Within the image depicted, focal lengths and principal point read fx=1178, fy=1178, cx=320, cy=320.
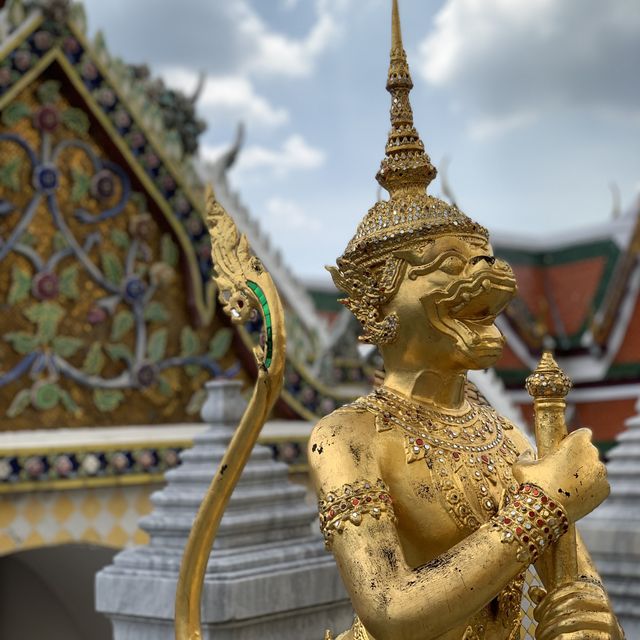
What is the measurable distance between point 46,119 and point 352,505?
3.62m

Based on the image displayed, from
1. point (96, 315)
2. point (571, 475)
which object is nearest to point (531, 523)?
point (571, 475)

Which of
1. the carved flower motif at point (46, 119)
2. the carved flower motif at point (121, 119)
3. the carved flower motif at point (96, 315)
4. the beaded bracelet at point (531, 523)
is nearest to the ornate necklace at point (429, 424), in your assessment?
the beaded bracelet at point (531, 523)

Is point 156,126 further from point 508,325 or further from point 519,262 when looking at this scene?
point 519,262

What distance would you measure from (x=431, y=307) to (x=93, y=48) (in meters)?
3.67

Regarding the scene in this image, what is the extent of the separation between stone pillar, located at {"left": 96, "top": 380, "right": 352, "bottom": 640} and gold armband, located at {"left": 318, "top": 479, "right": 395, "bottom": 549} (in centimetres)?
124

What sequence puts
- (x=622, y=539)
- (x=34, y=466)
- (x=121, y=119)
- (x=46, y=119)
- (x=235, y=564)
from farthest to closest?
(x=121, y=119)
(x=46, y=119)
(x=34, y=466)
(x=622, y=539)
(x=235, y=564)

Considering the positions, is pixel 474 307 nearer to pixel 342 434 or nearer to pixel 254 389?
pixel 342 434

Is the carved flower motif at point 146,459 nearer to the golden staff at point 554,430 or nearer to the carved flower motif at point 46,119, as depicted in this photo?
the carved flower motif at point 46,119

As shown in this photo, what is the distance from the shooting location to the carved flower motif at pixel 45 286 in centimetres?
501

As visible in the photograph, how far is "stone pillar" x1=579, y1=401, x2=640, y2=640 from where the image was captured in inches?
136

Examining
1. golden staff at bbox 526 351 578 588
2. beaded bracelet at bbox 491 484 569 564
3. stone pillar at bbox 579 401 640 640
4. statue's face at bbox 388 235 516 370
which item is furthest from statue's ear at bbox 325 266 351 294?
stone pillar at bbox 579 401 640 640

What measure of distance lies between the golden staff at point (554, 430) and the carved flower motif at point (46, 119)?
3.59 meters

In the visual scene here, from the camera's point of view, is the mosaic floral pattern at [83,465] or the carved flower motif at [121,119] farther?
the carved flower motif at [121,119]

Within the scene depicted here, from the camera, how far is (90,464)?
16.3 feet
